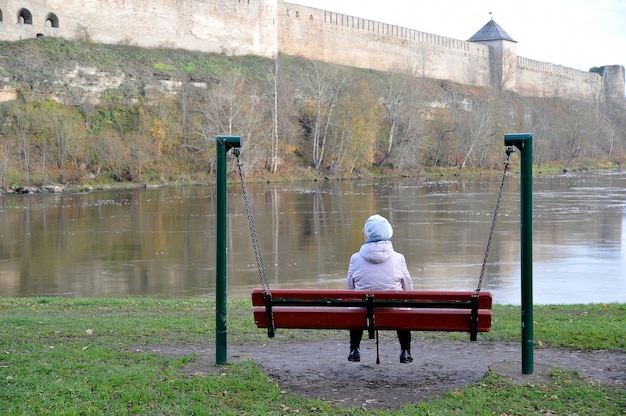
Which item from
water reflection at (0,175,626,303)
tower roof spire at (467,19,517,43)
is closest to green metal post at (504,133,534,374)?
water reflection at (0,175,626,303)

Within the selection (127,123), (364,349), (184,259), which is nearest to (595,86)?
(127,123)

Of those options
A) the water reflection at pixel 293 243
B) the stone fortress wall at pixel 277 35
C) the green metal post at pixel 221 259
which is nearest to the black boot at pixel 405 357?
the green metal post at pixel 221 259

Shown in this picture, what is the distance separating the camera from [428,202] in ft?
88.9

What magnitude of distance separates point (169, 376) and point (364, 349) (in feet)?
5.72

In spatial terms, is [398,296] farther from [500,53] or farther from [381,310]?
[500,53]

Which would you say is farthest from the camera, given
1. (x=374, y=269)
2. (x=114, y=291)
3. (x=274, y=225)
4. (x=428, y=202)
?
(x=428, y=202)

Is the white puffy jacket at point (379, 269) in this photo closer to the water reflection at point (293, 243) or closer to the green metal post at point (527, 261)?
the green metal post at point (527, 261)

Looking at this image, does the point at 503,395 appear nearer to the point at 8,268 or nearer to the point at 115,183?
the point at 8,268

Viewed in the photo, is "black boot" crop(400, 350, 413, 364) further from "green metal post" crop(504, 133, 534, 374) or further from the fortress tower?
the fortress tower

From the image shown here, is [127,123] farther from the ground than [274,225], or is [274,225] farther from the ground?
[127,123]

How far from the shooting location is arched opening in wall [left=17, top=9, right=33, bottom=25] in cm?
4100

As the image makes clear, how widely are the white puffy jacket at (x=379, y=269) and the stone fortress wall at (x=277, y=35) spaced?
38.7m

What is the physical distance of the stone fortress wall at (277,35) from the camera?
140 ft

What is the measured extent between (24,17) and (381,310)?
41.4 metres
